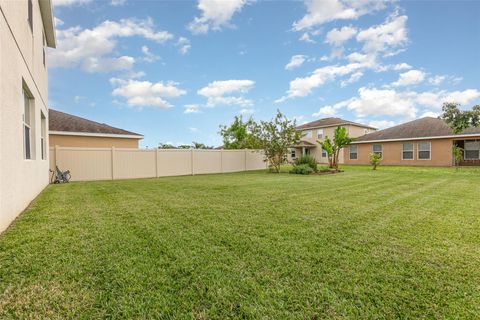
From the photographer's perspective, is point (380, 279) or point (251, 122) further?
point (251, 122)

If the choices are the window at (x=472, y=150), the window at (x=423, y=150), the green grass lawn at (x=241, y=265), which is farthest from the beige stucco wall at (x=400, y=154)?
the green grass lawn at (x=241, y=265)

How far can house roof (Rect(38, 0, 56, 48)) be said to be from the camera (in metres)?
8.63

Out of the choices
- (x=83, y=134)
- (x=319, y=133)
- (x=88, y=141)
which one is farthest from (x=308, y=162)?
(x=319, y=133)

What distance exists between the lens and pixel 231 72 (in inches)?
795

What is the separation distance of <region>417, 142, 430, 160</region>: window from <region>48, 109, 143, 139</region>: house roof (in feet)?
79.8

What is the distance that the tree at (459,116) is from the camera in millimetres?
14680

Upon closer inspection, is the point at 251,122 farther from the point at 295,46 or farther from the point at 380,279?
the point at 380,279

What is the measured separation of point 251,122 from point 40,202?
569 inches

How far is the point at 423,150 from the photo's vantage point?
22.8 metres

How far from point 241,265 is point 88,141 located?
53.9ft

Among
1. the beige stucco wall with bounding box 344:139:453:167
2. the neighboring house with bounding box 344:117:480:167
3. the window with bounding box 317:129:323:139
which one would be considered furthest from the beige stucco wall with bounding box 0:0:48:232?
the window with bounding box 317:129:323:139

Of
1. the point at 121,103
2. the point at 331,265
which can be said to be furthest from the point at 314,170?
the point at 121,103

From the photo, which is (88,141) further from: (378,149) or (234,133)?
(378,149)

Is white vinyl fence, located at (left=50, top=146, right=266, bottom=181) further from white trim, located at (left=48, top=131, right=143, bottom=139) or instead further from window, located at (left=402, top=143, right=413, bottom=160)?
window, located at (left=402, top=143, right=413, bottom=160)
